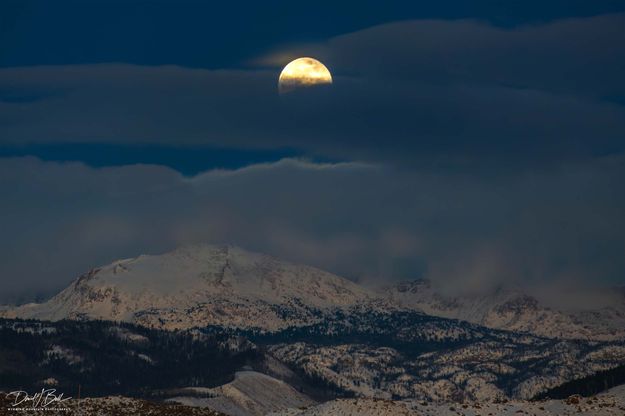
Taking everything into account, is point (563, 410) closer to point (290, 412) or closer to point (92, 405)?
point (290, 412)

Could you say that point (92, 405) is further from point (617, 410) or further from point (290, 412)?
point (617, 410)

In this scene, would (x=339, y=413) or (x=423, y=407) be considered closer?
(x=339, y=413)

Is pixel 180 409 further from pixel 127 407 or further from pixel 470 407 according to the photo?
pixel 470 407

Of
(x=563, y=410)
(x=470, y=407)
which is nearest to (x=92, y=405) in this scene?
(x=470, y=407)

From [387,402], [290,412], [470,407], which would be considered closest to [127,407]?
[290,412]

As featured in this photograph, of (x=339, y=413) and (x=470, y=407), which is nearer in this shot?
(x=339, y=413)
